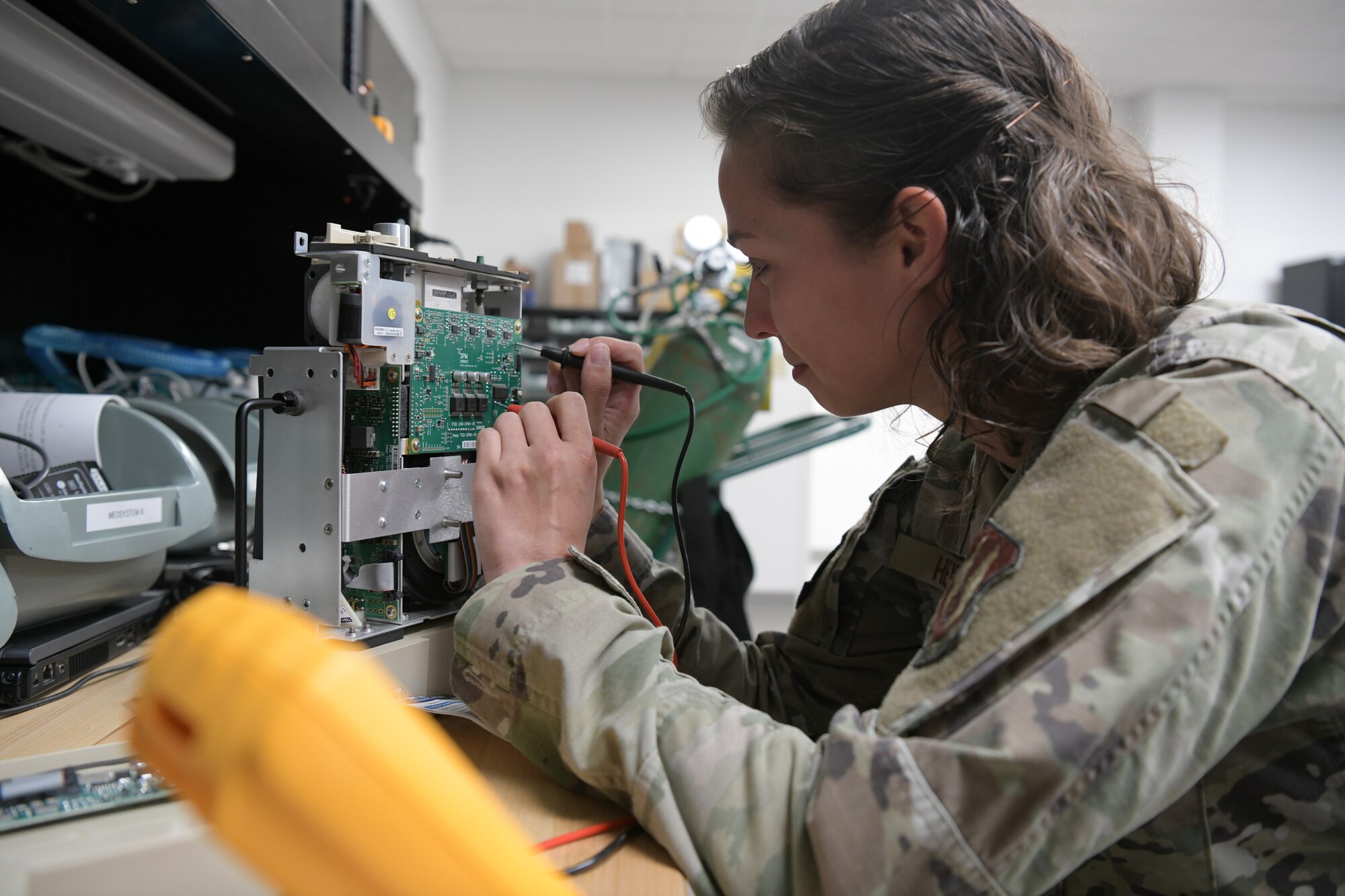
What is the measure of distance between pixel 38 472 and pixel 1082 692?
→ 2.91 feet

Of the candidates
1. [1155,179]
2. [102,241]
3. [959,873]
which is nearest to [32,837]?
[959,873]

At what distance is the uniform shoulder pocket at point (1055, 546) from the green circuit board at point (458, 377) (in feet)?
1.61

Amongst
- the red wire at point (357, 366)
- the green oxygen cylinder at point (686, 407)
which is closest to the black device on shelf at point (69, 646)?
the red wire at point (357, 366)

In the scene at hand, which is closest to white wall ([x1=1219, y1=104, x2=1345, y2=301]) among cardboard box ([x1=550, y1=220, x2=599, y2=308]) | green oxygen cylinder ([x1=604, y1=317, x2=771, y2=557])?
cardboard box ([x1=550, y1=220, x2=599, y2=308])

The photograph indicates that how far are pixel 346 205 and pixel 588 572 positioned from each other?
97cm

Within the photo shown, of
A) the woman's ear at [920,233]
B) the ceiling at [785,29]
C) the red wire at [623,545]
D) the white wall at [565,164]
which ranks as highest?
the ceiling at [785,29]

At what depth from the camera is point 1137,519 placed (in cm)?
49

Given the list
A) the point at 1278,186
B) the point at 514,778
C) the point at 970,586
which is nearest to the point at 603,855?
the point at 514,778

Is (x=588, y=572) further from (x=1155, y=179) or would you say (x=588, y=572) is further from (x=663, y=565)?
(x=1155, y=179)

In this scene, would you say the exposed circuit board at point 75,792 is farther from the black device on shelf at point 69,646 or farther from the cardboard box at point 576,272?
the cardboard box at point 576,272

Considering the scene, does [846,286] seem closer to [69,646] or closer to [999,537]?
[999,537]

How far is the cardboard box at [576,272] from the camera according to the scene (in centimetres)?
446

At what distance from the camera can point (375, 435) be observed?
78 cm

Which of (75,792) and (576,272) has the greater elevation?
(576,272)
